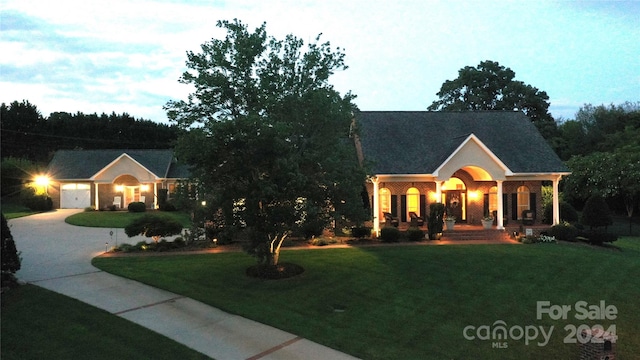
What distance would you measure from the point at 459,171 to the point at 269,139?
16.8m

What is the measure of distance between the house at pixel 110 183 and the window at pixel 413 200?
24.8 meters

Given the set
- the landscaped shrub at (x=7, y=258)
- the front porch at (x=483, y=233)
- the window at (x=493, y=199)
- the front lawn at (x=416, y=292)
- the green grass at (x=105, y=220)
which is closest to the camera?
the front lawn at (x=416, y=292)

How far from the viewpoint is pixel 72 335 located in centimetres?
839

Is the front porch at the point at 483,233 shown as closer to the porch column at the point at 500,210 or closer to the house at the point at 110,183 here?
the porch column at the point at 500,210

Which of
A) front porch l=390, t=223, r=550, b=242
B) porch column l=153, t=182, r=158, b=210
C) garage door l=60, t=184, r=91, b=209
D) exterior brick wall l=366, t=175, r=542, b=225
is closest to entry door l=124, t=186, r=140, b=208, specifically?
porch column l=153, t=182, r=158, b=210

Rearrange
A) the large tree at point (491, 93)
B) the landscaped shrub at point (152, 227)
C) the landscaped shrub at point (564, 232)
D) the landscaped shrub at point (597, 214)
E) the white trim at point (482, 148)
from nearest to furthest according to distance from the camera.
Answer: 1. the landscaped shrub at point (152, 227)
2. the landscaped shrub at point (564, 232)
3. the white trim at point (482, 148)
4. the landscaped shrub at point (597, 214)
5. the large tree at point (491, 93)

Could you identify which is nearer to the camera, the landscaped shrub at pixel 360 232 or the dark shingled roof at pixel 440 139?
the landscaped shrub at pixel 360 232

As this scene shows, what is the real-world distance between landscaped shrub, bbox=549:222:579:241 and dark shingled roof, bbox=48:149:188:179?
3250 cm

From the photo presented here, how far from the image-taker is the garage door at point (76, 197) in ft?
131

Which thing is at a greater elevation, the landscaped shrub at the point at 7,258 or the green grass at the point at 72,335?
the landscaped shrub at the point at 7,258

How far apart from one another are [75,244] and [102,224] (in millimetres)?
9218

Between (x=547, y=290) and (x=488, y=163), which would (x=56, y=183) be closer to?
(x=488, y=163)

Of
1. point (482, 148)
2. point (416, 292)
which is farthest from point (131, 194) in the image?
point (416, 292)

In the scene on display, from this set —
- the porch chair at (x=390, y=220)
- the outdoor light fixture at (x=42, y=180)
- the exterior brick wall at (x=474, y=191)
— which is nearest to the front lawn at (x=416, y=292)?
the porch chair at (x=390, y=220)
